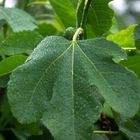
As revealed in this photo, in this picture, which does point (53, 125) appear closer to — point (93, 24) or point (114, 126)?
point (93, 24)

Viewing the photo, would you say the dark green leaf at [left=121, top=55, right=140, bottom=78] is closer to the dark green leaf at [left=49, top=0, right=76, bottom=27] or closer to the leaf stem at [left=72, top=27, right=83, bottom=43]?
the leaf stem at [left=72, top=27, right=83, bottom=43]

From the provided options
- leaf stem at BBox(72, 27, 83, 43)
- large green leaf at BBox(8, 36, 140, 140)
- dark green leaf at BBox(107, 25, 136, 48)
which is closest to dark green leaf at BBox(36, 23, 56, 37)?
dark green leaf at BBox(107, 25, 136, 48)

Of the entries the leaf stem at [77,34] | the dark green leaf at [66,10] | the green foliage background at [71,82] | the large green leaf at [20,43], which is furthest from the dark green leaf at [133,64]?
the dark green leaf at [66,10]

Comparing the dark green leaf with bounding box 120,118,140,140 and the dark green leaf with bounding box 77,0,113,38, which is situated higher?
the dark green leaf with bounding box 77,0,113,38

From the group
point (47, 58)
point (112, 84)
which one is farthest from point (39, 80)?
point (112, 84)

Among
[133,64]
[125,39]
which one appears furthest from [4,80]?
[125,39]

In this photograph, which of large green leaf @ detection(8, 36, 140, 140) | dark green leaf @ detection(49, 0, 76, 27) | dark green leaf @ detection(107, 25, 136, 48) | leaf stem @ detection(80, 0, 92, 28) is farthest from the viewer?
dark green leaf @ detection(49, 0, 76, 27)
